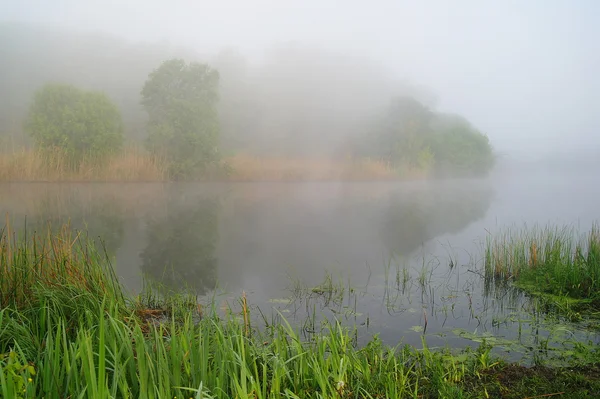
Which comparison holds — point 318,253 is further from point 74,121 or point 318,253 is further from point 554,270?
point 74,121

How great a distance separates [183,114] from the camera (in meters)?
19.3

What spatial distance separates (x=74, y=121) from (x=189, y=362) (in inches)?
672

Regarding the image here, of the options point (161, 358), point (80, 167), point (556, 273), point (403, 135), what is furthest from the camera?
point (403, 135)

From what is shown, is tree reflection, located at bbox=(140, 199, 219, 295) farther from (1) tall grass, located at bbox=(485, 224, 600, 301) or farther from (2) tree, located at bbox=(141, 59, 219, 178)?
(2) tree, located at bbox=(141, 59, 219, 178)

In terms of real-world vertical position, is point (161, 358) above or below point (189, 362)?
above

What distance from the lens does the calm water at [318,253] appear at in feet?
12.7

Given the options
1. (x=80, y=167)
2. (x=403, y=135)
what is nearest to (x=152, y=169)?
(x=80, y=167)

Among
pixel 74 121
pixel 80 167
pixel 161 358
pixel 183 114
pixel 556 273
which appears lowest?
pixel 556 273

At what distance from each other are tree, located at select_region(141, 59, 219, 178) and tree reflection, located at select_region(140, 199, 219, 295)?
21.3 ft

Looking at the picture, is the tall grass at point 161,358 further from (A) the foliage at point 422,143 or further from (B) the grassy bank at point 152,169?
(A) the foliage at point 422,143

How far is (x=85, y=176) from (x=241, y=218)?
7409 millimetres

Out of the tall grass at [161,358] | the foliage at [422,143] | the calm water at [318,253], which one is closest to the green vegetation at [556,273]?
the calm water at [318,253]

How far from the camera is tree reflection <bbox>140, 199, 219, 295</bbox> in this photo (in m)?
5.52

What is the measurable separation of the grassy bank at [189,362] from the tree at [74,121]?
14325mm
